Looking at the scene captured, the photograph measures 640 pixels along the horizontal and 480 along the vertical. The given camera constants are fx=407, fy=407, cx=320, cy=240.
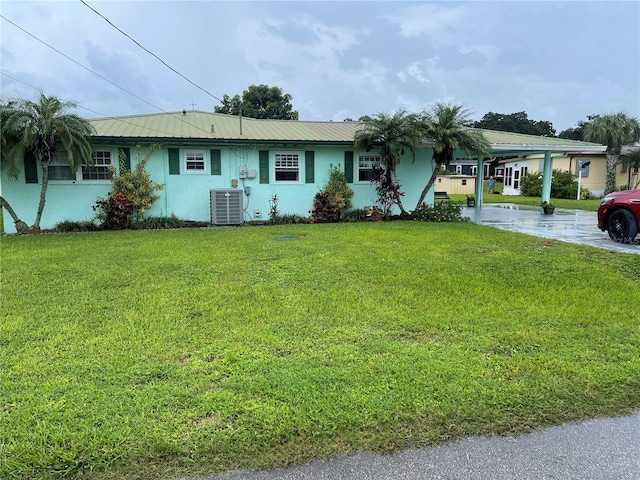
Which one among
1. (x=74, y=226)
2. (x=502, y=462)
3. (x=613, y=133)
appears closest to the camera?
(x=502, y=462)

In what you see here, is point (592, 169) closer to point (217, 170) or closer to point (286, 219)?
point (286, 219)

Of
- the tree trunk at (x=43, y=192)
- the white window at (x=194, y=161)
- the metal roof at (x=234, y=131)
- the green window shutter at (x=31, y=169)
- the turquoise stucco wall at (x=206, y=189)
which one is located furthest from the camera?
the white window at (x=194, y=161)

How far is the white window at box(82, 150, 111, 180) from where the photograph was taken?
39.1 ft

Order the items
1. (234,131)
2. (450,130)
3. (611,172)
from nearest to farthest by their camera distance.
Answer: (450,130), (234,131), (611,172)

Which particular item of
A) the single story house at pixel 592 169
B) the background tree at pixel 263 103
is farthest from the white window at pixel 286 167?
the background tree at pixel 263 103

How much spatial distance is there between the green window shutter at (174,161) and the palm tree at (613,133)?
24.6 meters

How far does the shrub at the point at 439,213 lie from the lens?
13.1 meters

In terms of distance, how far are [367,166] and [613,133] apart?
19.0 metres

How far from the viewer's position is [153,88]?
1648cm

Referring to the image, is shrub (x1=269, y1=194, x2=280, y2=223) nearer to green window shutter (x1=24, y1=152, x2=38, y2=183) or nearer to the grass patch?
green window shutter (x1=24, y1=152, x2=38, y2=183)

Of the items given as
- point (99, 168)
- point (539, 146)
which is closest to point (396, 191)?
point (539, 146)

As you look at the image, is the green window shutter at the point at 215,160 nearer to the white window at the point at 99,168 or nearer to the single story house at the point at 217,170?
the single story house at the point at 217,170

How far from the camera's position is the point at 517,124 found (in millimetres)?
Result: 63750

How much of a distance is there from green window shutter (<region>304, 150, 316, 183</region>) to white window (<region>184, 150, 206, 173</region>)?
A: 3247 mm
